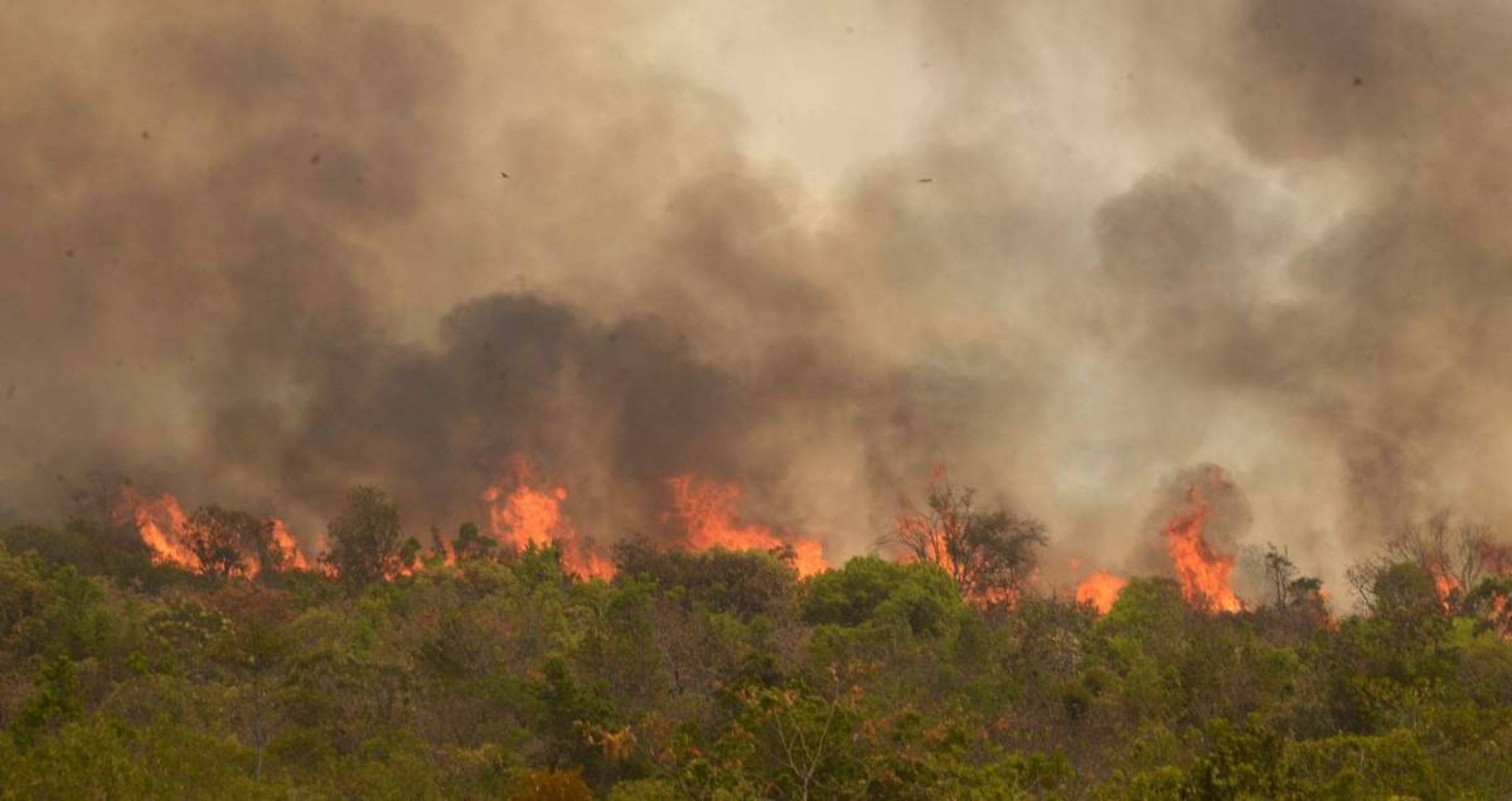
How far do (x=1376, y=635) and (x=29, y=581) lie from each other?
77.2 metres

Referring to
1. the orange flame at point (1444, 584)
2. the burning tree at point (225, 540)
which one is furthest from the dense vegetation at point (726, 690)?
the burning tree at point (225, 540)

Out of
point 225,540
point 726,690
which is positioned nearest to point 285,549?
point 225,540

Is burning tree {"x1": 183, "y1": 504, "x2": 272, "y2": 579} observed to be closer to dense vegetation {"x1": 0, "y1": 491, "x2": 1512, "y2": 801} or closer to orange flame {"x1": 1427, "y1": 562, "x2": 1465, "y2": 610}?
dense vegetation {"x1": 0, "y1": 491, "x2": 1512, "y2": 801}

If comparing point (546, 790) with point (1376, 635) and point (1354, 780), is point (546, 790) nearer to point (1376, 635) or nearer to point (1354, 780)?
point (1354, 780)

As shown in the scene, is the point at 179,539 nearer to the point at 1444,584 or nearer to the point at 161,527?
the point at 161,527

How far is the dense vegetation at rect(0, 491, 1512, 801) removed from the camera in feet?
129

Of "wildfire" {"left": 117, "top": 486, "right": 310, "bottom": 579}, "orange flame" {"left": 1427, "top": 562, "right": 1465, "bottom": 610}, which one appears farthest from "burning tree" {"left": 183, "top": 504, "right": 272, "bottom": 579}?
"orange flame" {"left": 1427, "top": 562, "right": 1465, "bottom": 610}

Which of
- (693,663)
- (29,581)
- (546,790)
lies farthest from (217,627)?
(546,790)

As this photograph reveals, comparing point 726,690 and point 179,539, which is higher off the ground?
point 179,539

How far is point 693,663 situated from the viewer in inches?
2869

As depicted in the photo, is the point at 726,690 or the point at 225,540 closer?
the point at 726,690

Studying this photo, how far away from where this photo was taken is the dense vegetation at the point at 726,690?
129ft

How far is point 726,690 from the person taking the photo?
51.0 metres

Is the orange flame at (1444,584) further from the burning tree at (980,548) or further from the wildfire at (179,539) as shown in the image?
the wildfire at (179,539)
